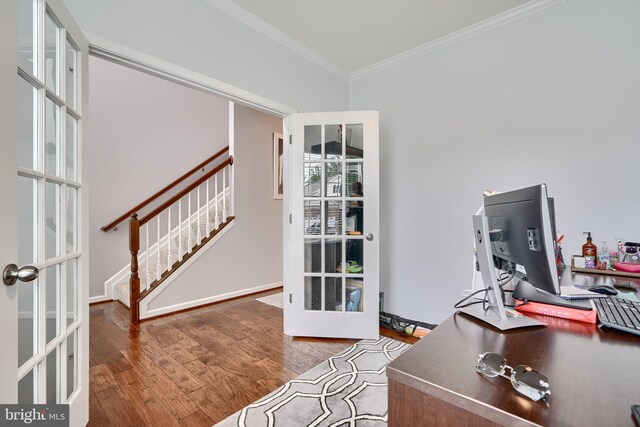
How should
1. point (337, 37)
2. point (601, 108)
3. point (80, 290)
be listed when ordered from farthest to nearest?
1. point (337, 37)
2. point (601, 108)
3. point (80, 290)

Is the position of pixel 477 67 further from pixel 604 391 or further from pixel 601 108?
pixel 604 391

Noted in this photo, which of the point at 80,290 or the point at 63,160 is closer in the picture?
the point at 63,160

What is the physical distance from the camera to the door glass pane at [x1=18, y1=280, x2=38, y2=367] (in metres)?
1.00

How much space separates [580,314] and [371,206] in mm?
1659

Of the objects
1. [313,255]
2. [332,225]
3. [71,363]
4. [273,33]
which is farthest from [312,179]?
[71,363]

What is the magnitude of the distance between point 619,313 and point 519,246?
34 cm

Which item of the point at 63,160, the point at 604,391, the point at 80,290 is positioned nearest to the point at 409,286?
the point at 604,391

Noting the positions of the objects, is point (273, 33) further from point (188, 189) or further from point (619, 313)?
point (619, 313)

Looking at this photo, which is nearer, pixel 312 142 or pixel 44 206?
pixel 44 206

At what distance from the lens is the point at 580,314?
3.00ft

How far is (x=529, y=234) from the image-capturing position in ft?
2.98

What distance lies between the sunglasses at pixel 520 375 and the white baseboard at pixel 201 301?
3186mm

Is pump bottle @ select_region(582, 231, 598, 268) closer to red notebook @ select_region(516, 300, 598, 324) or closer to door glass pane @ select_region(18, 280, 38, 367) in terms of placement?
red notebook @ select_region(516, 300, 598, 324)

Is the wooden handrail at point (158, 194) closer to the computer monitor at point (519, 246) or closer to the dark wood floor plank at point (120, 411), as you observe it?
the dark wood floor plank at point (120, 411)
